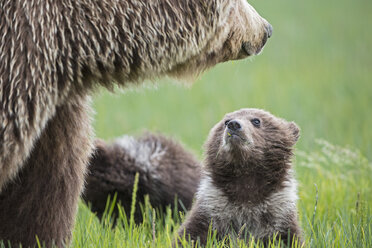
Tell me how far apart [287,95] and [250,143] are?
7068mm

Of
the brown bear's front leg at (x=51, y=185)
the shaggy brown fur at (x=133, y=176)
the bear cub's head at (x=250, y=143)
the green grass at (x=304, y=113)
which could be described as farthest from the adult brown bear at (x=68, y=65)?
the shaggy brown fur at (x=133, y=176)

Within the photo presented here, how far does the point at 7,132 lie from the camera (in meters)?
Result: 3.49

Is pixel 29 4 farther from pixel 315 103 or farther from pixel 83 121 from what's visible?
pixel 315 103

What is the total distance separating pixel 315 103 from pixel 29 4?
818 centimetres

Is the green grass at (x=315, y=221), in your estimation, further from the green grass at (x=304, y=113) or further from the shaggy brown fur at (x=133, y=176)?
the shaggy brown fur at (x=133, y=176)

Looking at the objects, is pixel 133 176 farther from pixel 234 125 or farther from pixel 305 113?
pixel 305 113

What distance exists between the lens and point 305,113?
10336 millimetres

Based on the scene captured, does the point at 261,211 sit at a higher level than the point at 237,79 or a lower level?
lower

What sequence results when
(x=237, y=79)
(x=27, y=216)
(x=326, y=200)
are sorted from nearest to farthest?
1. (x=27, y=216)
2. (x=326, y=200)
3. (x=237, y=79)

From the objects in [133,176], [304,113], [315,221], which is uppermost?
[304,113]

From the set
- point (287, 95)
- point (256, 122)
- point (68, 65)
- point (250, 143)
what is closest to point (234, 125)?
point (250, 143)

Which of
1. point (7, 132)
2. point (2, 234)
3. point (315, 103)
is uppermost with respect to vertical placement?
point (315, 103)

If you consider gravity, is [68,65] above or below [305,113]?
below

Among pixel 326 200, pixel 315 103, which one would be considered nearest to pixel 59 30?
pixel 326 200
